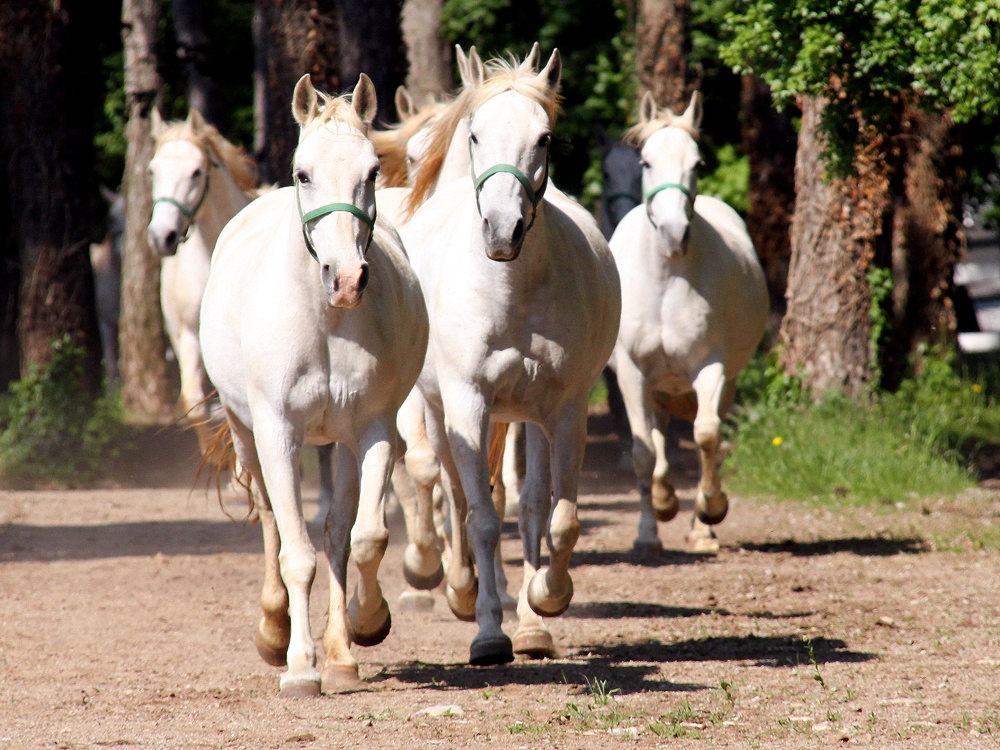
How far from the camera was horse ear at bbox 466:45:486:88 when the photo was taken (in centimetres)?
638

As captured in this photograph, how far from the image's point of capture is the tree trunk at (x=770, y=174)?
16891 mm

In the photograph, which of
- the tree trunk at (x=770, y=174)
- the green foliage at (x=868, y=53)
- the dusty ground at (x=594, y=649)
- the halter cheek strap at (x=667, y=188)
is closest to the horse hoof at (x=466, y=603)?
the dusty ground at (x=594, y=649)

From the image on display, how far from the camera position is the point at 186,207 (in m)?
10.2

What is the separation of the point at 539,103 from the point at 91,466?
9084mm

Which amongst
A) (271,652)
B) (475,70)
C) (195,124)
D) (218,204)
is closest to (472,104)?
(475,70)

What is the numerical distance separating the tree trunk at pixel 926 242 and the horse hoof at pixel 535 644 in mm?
8773

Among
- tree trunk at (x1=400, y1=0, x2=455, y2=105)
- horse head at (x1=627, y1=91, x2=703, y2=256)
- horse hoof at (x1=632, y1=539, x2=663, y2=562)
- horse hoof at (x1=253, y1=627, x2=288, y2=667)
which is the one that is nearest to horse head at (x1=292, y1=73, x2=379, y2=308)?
horse hoof at (x1=253, y1=627, x2=288, y2=667)

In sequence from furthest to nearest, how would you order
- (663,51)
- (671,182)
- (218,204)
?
(663,51), (218,204), (671,182)

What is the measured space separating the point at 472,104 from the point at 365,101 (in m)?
0.67

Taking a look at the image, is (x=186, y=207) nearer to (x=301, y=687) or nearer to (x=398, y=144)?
(x=398, y=144)

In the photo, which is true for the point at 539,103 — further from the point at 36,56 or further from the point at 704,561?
the point at 36,56

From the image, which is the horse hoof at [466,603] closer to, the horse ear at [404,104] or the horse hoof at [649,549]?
the horse hoof at [649,549]

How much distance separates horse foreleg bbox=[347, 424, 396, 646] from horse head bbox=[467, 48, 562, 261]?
32.7 inches

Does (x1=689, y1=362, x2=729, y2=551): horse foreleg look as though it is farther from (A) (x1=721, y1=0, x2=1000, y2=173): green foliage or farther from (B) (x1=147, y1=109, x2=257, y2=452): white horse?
(B) (x1=147, y1=109, x2=257, y2=452): white horse
